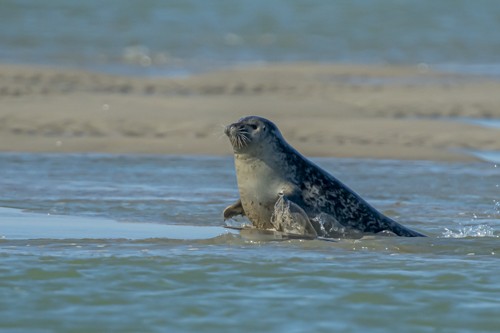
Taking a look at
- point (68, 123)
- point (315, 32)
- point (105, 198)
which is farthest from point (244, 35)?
point (105, 198)

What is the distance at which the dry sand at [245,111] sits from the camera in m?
13.0

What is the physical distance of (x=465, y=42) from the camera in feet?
88.9

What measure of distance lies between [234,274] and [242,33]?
22.0 m

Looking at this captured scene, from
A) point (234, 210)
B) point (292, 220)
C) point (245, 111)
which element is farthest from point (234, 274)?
point (245, 111)

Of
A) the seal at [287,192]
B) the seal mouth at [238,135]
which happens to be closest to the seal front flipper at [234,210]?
the seal at [287,192]

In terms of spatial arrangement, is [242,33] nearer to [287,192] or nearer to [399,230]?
[287,192]

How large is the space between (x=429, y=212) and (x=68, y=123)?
19.1ft

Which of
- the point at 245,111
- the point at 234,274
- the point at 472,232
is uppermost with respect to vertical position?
the point at 245,111

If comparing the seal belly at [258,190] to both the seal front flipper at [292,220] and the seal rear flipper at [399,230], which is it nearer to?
the seal front flipper at [292,220]

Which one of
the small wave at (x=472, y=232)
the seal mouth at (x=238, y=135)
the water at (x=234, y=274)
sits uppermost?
the seal mouth at (x=238, y=135)

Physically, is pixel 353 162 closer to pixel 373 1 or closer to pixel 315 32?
pixel 315 32

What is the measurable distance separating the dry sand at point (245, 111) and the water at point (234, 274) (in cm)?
Result: 318

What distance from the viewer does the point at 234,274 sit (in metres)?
6.59

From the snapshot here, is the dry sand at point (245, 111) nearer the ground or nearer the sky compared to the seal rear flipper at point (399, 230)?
nearer the sky
